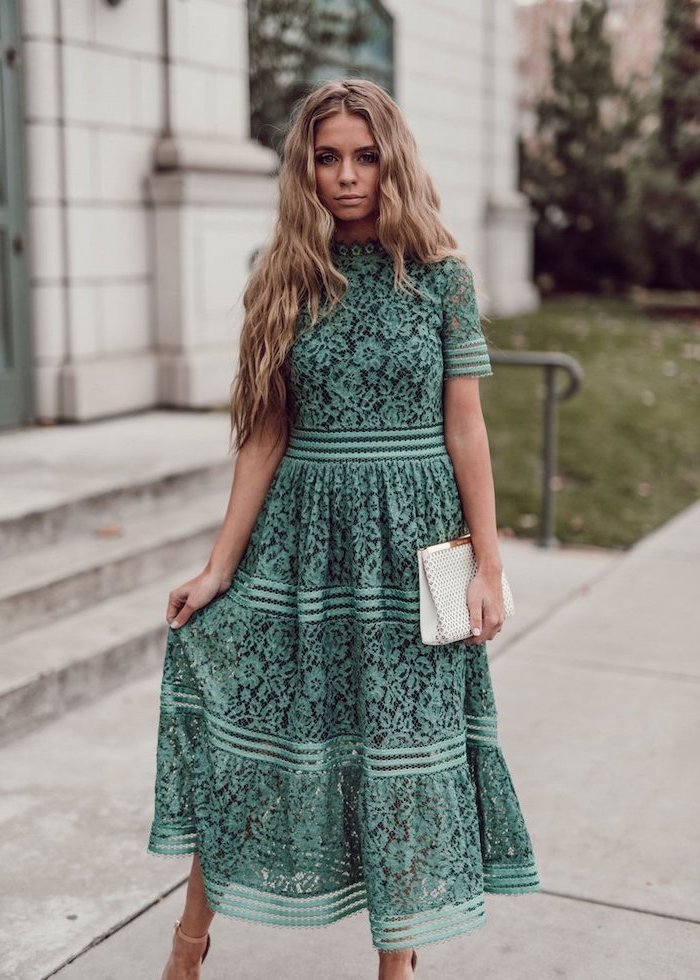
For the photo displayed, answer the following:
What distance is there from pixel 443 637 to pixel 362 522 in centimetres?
26

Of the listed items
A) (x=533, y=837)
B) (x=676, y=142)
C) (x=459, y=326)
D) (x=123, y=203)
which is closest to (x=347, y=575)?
(x=459, y=326)

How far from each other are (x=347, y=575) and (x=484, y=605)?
0.27 meters

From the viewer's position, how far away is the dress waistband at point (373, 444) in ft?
8.27

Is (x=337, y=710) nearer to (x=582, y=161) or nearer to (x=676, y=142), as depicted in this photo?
(x=676, y=142)

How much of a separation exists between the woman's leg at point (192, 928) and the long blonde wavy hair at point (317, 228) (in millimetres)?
986

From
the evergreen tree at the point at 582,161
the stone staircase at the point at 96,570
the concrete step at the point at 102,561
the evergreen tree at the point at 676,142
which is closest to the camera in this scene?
the stone staircase at the point at 96,570

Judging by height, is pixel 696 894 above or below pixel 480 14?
below

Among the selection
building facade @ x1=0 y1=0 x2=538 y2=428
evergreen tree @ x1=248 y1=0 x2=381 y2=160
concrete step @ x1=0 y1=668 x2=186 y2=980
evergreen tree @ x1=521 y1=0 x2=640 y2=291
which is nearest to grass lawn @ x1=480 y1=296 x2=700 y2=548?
building facade @ x1=0 y1=0 x2=538 y2=428

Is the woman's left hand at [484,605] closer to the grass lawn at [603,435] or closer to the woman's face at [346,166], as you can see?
the woman's face at [346,166]

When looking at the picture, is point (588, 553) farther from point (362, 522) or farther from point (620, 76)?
point (620, 76)

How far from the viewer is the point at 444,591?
8.11 ft

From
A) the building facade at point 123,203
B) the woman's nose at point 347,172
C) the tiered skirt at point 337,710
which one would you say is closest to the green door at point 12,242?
the building facade at point 123,203

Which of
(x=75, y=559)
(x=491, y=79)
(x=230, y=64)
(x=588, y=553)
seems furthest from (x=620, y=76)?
(x=75, y=559)

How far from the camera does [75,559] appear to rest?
5.29 m
